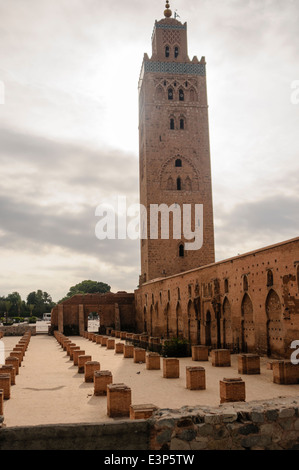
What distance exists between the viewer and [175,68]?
35531 mm

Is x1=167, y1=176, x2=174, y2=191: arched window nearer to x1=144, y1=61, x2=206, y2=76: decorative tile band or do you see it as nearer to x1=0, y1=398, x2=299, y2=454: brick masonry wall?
x1=144, y1=61, x2=206, y2=76: decorative tile band

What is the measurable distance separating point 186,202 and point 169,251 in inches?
156

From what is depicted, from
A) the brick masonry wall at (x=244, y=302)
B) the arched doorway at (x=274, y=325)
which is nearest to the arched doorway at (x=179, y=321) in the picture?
the brick masonry wall at (x=244, y=302)

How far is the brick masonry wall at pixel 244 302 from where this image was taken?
1273 centimetres

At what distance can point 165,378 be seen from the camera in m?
11.2

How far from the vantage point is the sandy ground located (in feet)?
24.0

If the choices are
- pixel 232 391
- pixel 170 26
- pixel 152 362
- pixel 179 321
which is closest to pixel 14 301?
pixel 170 26

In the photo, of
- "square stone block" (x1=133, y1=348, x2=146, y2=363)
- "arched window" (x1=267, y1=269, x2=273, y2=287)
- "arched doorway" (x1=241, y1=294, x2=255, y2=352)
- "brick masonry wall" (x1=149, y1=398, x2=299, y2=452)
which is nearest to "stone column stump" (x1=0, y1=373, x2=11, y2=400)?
"brick masonry wall" (x1=149, y1=398, x2=299, y2=452)

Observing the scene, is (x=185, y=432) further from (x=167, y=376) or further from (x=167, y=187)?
(x=167, y=187)

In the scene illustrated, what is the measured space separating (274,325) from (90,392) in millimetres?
6559

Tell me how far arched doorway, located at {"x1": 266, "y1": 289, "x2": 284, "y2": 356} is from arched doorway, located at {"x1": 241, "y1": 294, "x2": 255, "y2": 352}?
1.20 meters

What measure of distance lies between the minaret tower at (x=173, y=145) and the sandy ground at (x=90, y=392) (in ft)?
60.6
